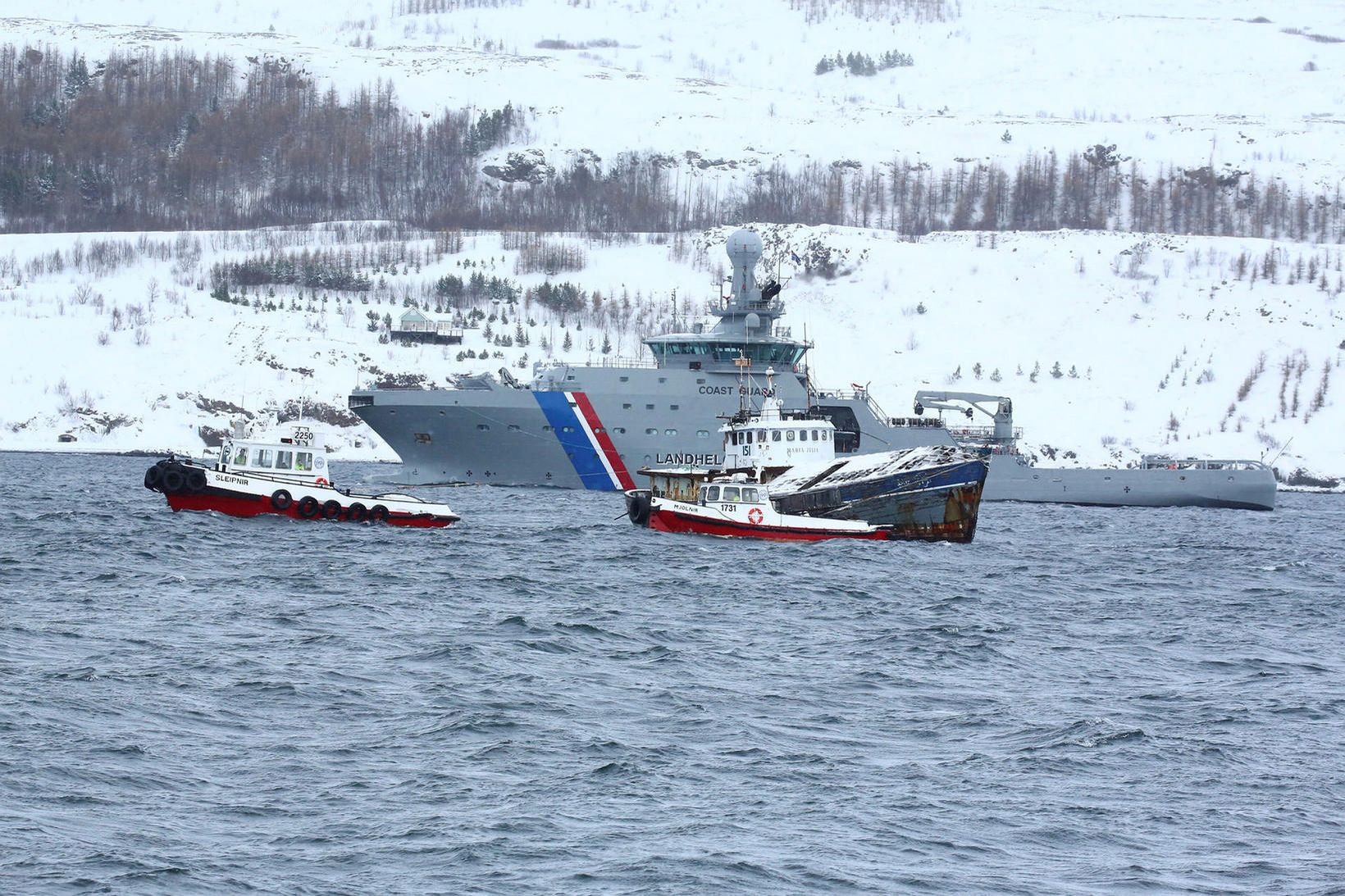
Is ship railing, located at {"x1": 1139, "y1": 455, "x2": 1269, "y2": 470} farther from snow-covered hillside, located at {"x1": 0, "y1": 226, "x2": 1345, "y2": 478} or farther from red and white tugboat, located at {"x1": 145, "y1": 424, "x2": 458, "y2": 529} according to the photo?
red and white tugboat, located at {"x1": 145, "y1": 424, "x2": 458, "y2": 529}

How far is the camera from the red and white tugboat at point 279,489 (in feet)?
150

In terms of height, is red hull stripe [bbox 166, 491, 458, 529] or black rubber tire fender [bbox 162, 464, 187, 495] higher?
black rubber tire fender [bbox 162, 464, 187, 495]

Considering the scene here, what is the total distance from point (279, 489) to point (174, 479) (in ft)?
9.54

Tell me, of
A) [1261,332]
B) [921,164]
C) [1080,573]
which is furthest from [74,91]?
[1080,573]

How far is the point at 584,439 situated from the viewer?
6894cm

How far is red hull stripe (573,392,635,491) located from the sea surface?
1198 inches

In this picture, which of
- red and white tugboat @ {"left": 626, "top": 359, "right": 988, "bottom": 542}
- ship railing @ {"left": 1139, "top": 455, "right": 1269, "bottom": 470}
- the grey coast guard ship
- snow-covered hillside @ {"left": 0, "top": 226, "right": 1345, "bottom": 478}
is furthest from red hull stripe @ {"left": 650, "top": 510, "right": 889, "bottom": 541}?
snow-covered hillside @ {"left": 0, "top": 226, "right": 1345, "bottom": 478}

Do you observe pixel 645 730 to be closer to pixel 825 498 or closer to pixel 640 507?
pixel 825 498

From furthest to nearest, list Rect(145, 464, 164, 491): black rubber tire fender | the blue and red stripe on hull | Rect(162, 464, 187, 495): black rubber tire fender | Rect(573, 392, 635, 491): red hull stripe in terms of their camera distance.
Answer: Rect(573, 392, 635, 491): red hull stripe → the blue and red stripe on hull → Rect(145, 464, 164, 491): black rubber tire fender → Rect(162, 464, 187, 495): black rubber tire fender

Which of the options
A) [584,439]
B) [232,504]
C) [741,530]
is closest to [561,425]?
[584,439]

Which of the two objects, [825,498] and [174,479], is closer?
[174,479]

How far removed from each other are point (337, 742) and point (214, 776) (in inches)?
72.5

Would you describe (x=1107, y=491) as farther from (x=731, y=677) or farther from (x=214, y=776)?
→ (x=214, y=776)

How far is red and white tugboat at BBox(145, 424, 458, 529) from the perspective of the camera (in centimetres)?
4578
